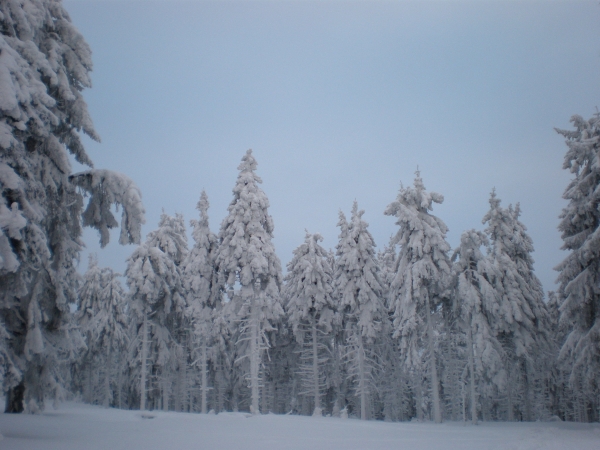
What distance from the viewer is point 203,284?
35.7 meters

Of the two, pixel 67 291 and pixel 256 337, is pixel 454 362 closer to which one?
pixel 256 337

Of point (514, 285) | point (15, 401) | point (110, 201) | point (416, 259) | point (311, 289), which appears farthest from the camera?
point (311, 289)

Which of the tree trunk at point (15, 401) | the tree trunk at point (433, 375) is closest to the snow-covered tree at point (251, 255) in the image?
the tree trunk at point (433, 375)

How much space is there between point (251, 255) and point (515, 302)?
772 inches

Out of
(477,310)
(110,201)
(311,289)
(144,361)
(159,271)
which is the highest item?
(159,271)

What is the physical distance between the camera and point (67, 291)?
1631 centimetres

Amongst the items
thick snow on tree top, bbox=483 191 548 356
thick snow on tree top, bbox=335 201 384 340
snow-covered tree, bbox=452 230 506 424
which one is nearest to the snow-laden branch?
thick snow on tree top, bbox=335 201 384 340

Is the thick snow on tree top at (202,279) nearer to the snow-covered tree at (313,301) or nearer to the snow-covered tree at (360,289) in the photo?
the snow-covered tree at (313,301)

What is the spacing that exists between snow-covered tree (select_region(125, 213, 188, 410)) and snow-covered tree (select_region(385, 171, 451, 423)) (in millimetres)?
17851

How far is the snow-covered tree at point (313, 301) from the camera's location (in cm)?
3731

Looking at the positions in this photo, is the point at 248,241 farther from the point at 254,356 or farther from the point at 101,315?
the point at 101,315

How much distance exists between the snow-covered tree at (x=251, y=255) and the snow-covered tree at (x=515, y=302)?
51.9ft

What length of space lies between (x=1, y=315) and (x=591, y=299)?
23.5 metres

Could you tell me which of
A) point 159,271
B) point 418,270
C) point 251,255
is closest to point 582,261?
point 418,270
